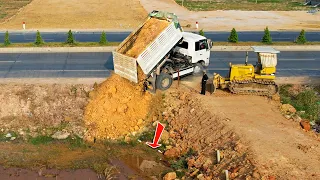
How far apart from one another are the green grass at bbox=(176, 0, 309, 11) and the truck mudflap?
99.5ft

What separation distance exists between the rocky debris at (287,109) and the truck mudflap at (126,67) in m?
6.97

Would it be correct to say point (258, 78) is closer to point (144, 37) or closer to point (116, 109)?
point (144, 37)

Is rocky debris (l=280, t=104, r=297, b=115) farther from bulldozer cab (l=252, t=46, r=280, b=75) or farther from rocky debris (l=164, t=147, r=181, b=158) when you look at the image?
rocky debris (l=164, t=147, r=181, b=158)

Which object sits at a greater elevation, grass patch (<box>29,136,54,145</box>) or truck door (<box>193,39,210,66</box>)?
truck door (<box>193,39,210,66</box>)

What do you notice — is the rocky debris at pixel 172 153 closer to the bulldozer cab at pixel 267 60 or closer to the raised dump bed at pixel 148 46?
the raised dump bed at pixel 148 46

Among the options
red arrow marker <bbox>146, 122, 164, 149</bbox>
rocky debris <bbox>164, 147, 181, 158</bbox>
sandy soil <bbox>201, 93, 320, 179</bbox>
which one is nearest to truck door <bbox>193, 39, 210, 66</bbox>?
sandy soil <bbox>201, 93, 320, 179</bbox>

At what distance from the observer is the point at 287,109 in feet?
60.2

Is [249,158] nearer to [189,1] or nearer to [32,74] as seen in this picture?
[32,74]

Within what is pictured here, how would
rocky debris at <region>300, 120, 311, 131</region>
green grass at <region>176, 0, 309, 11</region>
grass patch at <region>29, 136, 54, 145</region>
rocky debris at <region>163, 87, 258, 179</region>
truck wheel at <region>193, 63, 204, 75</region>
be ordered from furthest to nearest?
green grass at <region>176, 0, 309, 11</region>, truck wheel at <region>193, 63, 204, 75</region>, grass patch at <region>29, 136, 54, 145</region>, rocky debris at <region>300, 120, 311, 131</region>, rocky debris at <region>163, 87, 258, 179</region>

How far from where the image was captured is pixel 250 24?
129 feet

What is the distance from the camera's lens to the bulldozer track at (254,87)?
19.5m

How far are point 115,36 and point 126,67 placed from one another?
50.2ft

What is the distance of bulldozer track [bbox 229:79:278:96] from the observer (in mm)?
19547

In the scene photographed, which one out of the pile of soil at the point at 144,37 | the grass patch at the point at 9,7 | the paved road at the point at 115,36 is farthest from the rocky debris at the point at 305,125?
the grass patch at the point at 9,7
